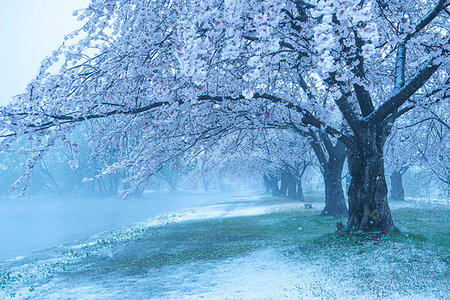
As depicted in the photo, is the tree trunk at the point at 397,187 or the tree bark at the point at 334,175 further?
the tree trunk at the point at 397,187

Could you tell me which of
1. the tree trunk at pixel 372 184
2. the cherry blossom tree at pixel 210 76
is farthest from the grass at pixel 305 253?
the cherry blossom tree at pixel 210 76

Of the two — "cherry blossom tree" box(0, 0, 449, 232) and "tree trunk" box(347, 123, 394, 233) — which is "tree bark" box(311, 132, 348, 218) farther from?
"tree trunk" box(347, 123, 394, 233)

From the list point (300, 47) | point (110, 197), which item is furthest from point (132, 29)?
point (110, 197)

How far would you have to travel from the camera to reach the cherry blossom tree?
7.44m

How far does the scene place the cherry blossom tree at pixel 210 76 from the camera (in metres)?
7.44

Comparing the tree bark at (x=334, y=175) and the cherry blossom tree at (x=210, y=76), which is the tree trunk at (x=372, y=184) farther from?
the tree bark at (x=334, y=175)

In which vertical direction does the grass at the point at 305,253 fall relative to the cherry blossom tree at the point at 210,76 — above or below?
below

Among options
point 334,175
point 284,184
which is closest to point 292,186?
point 284,184

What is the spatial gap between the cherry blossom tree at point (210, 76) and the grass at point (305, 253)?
1.47 m

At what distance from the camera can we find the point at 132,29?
9.40 m

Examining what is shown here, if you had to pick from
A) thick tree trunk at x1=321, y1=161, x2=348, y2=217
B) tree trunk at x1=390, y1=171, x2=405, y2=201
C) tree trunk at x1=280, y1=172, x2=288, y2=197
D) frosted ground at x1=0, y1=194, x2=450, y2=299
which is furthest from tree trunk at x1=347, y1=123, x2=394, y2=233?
tree trunk at x1=280, y1=172, x2=288, y2=197

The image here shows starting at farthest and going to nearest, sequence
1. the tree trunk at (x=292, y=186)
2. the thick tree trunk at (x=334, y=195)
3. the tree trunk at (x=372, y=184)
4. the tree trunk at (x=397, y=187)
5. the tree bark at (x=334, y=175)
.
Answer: the tree trunk at (x=292, y=186), the tree trunk at (x=397, y=187), the thick tree trunk at (x=334, y=195), the tree bark at (x=334, y=175), the tree trunk at (x=372, y=184)

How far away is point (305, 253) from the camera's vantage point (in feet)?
34.6

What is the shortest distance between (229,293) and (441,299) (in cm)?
361
